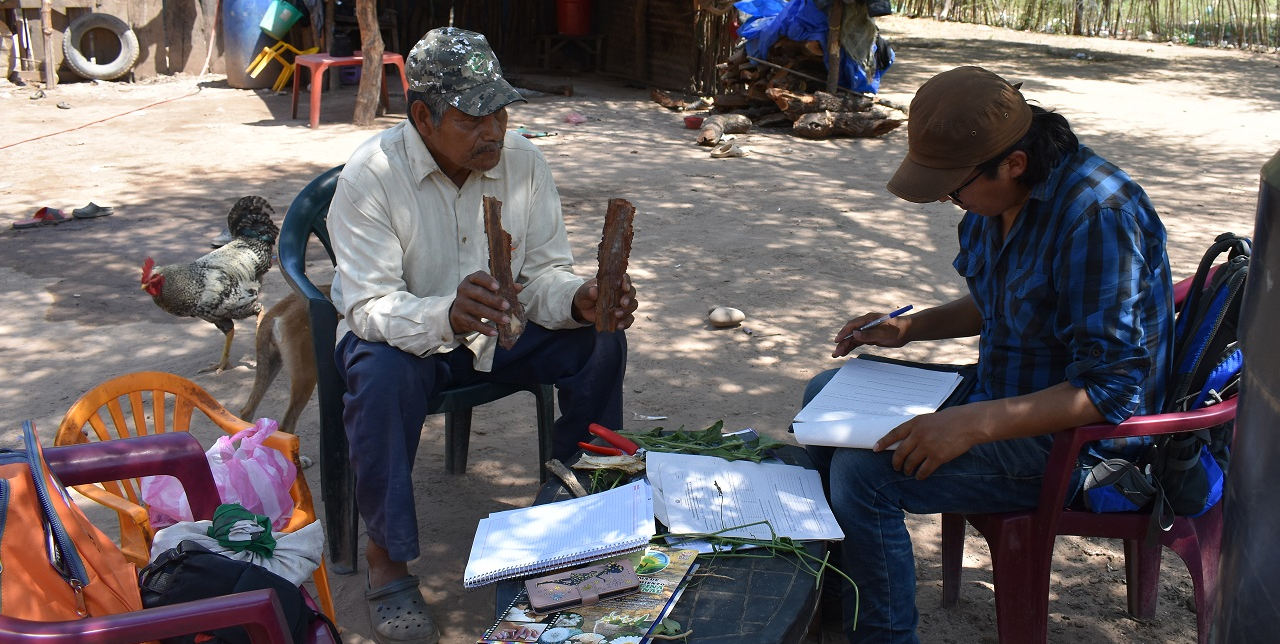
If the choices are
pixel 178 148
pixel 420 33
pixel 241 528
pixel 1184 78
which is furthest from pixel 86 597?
pixel 1184 78

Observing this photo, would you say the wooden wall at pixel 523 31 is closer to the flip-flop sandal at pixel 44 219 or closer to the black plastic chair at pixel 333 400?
the flip-flop sandal at pixel 44 219

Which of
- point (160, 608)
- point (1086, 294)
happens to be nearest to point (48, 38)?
point (160, 608)

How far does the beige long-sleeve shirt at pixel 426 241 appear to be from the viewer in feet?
8.96

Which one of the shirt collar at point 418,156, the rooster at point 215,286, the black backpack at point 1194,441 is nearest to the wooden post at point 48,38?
the rooster at point 215,286

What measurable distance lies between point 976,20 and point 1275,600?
20118 mm

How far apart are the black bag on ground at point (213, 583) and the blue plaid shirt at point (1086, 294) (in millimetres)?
1688

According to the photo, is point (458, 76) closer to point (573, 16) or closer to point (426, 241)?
point (426, 241)

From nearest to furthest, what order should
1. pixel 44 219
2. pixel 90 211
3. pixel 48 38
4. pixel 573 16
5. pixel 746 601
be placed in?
pixel 746 601 → pixel 44 219 → pixel 90 211 → pixel 48 38 → pixel 573 16

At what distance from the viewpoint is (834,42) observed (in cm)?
968

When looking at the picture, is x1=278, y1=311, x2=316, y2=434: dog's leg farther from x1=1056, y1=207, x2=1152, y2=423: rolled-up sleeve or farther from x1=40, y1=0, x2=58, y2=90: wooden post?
x1=40, y1=0, x2=58, y2=90: wooden post

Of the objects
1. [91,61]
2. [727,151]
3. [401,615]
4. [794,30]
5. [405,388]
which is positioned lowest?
[401,615]

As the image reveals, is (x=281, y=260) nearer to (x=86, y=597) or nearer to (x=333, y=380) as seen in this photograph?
(x=333, y=380)

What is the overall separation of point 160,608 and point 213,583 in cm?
28

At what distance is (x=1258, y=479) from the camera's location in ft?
4.67
